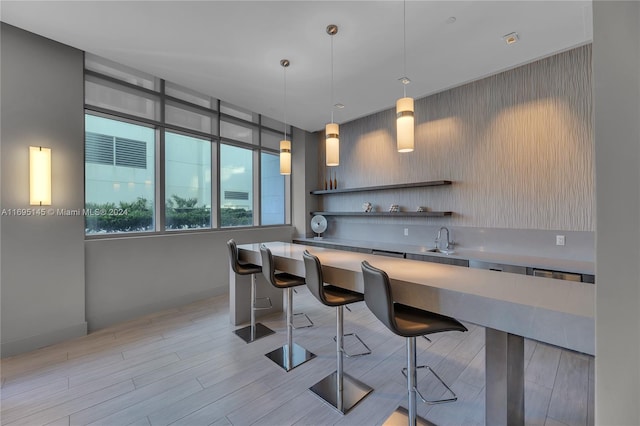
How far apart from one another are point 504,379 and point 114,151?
433cm

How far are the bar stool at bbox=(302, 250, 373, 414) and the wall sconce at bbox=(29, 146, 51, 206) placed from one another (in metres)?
2.68

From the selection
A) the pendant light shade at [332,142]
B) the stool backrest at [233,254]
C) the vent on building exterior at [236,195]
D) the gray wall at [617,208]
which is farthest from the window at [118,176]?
the gray wall at [617,208]

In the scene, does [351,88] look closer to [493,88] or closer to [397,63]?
[397,63]

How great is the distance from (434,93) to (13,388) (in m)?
5.35

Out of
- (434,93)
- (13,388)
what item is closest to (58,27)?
(13,388)

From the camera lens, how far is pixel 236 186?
15.6ft

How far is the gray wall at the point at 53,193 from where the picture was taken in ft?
8.27

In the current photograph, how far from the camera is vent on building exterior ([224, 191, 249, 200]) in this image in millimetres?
4598

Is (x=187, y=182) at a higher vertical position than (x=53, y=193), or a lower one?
higher

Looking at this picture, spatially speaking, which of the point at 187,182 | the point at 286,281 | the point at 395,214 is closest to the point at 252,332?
the point at 286,281

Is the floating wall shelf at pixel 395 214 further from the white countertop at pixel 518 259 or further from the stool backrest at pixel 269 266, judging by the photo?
the stool backrest at pixel 269 266

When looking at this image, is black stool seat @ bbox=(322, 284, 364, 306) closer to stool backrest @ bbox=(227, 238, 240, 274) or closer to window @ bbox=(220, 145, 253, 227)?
stool backrest @ bbox=(227, 238, 240, 274)

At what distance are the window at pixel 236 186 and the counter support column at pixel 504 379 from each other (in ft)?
13.1

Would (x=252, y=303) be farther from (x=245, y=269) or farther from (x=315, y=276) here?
(x=315, y=276)
